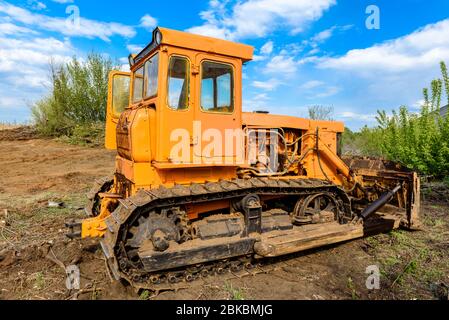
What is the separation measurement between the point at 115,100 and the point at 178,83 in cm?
216

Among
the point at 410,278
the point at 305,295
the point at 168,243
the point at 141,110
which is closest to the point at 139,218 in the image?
the point at 168,243

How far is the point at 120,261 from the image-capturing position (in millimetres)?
3973

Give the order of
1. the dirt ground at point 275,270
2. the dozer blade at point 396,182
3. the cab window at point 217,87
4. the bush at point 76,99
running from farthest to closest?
the bush at point 76,99 → the dozer blade at point 396,182 → the cab window at point 217,87 → the dirt ground at point 275,270

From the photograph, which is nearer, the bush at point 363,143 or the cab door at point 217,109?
the cab door at point 217,109

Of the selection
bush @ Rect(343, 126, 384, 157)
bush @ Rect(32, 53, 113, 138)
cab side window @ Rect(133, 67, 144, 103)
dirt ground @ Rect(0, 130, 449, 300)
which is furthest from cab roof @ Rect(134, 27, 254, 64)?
bush @ Rect(32, 53, 113, 138)

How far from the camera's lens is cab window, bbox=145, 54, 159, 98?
4579 millimetres

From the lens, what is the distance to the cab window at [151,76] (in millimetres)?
4579

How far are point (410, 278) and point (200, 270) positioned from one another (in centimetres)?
291

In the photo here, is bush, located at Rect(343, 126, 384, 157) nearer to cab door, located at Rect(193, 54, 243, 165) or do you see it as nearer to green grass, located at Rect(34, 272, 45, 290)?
cab door, located at Rect(193, 54, 243, 165)

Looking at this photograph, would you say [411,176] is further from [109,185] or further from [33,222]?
[33,222]

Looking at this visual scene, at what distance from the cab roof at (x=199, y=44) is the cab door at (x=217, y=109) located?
0.10m

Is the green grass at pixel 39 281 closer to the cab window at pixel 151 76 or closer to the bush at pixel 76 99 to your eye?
the cab window at pixel 151 76

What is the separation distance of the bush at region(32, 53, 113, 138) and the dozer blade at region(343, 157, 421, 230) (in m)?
16.5

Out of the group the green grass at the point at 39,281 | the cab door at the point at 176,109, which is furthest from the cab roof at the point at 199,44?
the green grass at the point at 39,281
